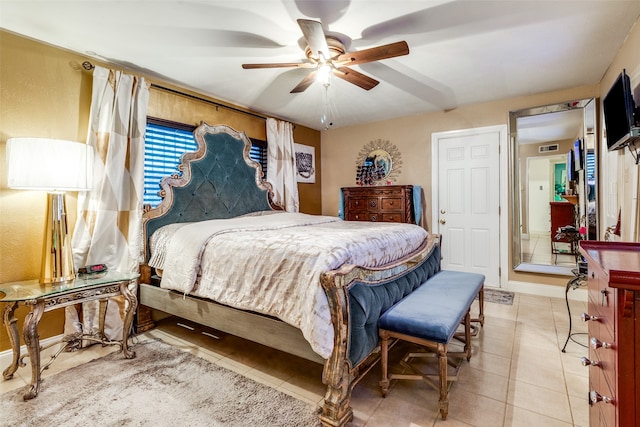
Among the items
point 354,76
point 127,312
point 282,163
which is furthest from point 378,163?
point 127,312

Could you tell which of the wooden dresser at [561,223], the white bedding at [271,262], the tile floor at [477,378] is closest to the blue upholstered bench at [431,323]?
the tile floor at [477,378]

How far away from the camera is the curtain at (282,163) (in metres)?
4.44

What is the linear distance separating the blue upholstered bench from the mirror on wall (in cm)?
237

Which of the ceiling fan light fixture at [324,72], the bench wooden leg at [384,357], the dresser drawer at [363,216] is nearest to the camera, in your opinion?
the bench wooden leg at [384,357]

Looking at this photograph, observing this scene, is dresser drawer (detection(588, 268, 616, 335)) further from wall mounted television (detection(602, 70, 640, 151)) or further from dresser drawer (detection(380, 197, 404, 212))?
dresser drawer (detection(380, 197, 404, 212))

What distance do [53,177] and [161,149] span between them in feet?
4.14

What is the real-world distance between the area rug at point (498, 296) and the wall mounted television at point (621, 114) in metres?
1.94

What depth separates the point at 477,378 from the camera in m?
2.06

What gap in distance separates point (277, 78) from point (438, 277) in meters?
2.55

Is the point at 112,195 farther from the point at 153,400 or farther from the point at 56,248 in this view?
the point at 153,400

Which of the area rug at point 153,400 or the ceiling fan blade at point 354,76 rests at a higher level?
the ceiling fan blade at point 354,76

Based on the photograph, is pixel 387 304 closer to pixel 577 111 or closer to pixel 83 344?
pixel 83 344

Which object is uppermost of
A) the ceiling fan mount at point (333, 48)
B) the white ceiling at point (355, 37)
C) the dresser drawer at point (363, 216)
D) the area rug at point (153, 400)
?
the white ceiling at point (355, 37)

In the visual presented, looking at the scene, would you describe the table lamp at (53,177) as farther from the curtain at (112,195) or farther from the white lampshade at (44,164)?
the curtain at (112,195)
